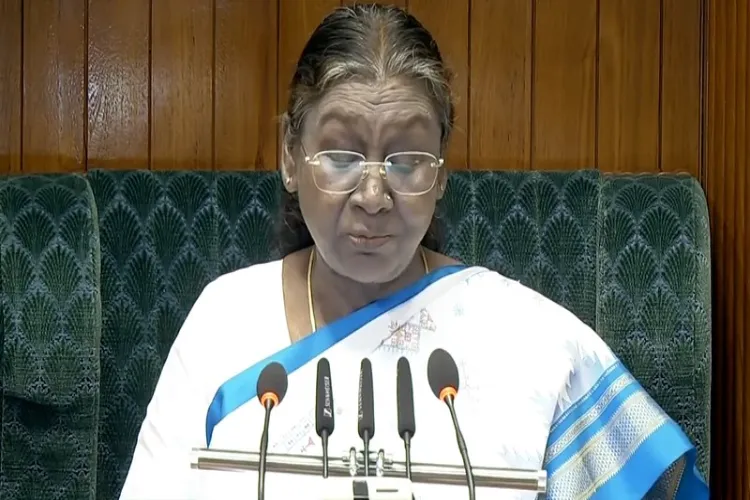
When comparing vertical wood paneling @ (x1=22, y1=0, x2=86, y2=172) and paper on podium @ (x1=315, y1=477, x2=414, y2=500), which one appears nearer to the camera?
paper on podium @ (x1=315, y1=477, x2=414, y2=500)

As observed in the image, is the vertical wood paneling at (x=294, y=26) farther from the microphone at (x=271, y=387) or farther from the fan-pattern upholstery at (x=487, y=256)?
the microphone at (x=271, y=387)

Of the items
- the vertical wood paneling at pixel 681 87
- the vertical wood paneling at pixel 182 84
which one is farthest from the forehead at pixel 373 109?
the vertical wood paneling at pixel 681 87

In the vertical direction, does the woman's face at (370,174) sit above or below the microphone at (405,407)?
above

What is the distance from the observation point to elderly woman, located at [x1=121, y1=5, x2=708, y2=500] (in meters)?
1.14

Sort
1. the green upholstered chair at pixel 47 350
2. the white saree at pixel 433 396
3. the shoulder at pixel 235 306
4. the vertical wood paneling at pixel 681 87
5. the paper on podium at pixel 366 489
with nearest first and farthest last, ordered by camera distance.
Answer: the paper on podium at pixel 366 489 → the white saree at pixel 433 396 → the shoulder at pixel 235 306 → the green upholstered chair at pixel 47 350 → the vertical wood paneling at pixel 681 87

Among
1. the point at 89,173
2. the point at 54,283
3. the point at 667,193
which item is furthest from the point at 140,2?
the point at 667,193

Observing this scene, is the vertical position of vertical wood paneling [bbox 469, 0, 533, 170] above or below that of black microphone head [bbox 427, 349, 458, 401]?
above

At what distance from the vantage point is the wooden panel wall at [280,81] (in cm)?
182

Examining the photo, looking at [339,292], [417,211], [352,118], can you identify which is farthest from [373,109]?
[339,292]

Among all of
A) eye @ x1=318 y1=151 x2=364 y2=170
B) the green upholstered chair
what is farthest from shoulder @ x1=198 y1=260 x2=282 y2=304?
the green upholstered chair

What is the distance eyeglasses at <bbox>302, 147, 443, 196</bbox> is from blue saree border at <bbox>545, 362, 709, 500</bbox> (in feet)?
1.26

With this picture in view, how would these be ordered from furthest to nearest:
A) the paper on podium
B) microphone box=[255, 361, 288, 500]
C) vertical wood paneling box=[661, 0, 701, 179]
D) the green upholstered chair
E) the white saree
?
vertical wood paneling box=[661, 0, 701, 179] < the green upholstered chair < the white saree < microphone box=[255, 361, 288, 500] < the paper on podium

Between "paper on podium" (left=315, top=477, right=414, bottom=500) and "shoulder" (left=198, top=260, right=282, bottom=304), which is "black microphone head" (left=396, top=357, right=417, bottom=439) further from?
"shoulder" (left=198, top=260, right=282, bottom=304)

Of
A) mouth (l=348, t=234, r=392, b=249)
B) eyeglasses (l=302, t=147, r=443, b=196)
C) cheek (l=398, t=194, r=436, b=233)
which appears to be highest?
eyeglasses (l=302, t=147, r=443, b=196)
